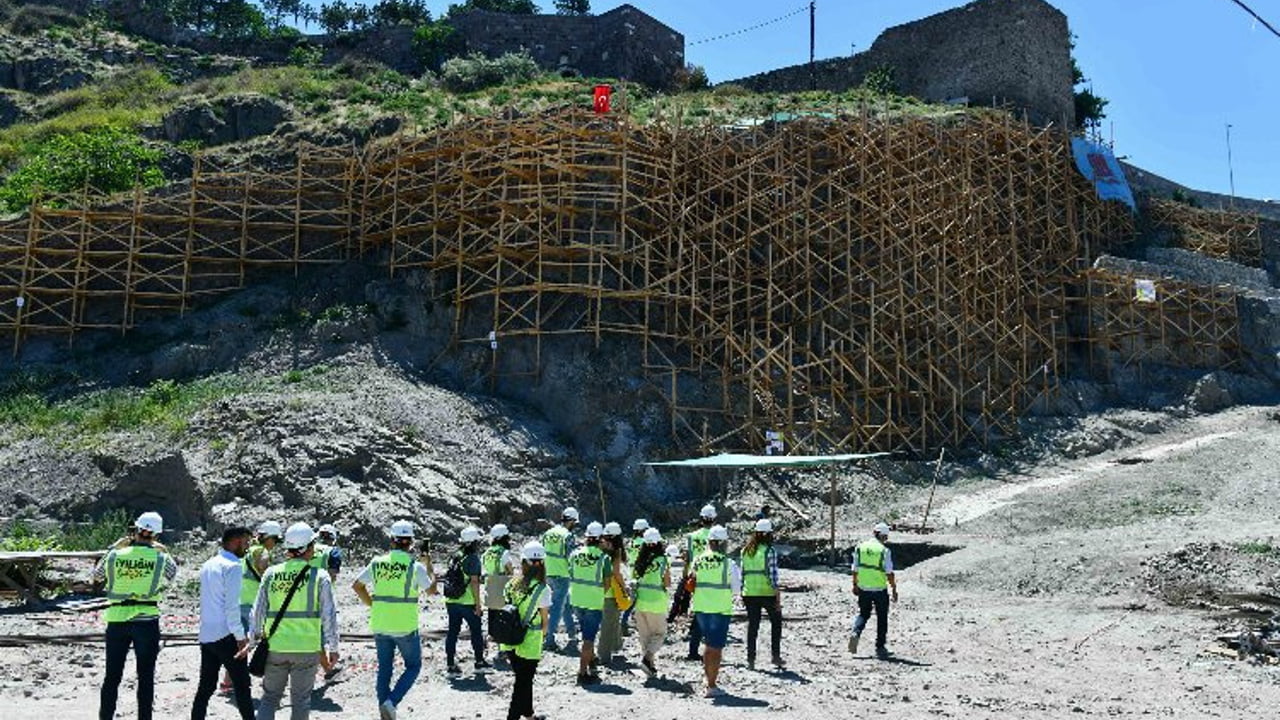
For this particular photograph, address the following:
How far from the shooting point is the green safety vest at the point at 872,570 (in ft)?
44.6

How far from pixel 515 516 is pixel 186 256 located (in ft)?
43.3

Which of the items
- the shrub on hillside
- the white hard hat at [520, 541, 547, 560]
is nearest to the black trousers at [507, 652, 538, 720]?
the white hard hat at [520, 541, 547, 560]

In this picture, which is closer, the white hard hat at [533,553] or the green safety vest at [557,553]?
the white hard hat at [533,553]

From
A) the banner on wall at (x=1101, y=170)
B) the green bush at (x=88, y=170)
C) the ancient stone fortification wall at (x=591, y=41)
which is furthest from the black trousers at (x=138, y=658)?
the ancient stone fortification wall at (x=591, y=41)

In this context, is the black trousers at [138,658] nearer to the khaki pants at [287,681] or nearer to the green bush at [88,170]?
the khaki pants at [287,681]

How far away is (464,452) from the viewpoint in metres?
26.0

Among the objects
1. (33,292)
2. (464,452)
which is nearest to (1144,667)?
(464,452)

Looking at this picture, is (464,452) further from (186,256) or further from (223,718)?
(223,718)

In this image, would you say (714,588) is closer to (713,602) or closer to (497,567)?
(713,602)

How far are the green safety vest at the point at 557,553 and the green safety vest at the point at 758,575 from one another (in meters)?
2.48

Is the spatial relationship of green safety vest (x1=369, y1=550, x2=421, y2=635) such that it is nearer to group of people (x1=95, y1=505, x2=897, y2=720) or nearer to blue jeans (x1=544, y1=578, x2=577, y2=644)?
group of people (x1=95, y1=505, x2=897, y2=720)

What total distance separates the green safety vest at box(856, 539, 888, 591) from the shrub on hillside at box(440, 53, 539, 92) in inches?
1636

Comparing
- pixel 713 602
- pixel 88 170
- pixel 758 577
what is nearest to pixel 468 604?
pixel 713 602

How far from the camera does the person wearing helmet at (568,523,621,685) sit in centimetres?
1212
